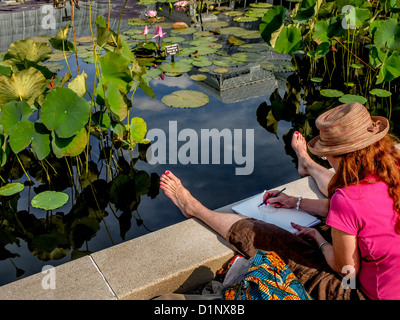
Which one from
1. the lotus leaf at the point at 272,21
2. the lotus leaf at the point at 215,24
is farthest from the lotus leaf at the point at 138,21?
the lotus leaf at the point at 272,21

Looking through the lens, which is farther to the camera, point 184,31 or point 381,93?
point 184,31

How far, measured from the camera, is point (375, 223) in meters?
1.36

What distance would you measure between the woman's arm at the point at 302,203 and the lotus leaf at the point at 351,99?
1.82m

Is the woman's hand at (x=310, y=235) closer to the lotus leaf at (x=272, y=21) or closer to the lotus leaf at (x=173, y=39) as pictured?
the lotus leaf at (x=272, y=21)

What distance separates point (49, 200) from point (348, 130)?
70.7 inches

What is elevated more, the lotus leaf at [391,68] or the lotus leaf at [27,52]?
the lotus leaf at [27,52]

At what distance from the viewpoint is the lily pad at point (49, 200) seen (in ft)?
8.13

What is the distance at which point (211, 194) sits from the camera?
2.69m

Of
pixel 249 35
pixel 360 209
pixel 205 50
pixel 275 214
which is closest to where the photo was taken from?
pixel 360 209

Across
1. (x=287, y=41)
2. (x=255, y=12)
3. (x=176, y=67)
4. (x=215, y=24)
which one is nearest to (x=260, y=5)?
(x=255, y=12)

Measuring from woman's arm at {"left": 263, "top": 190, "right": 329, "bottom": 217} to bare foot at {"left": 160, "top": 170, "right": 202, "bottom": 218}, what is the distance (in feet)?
1.20

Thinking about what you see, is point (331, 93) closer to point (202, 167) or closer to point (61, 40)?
point (202, 167)

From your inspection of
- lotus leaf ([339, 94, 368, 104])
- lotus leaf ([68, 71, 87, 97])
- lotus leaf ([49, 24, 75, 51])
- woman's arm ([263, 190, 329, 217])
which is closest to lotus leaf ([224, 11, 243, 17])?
lotus leaf ([339, 94, 368, 104])

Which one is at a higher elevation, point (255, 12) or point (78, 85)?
point (255, 12)
